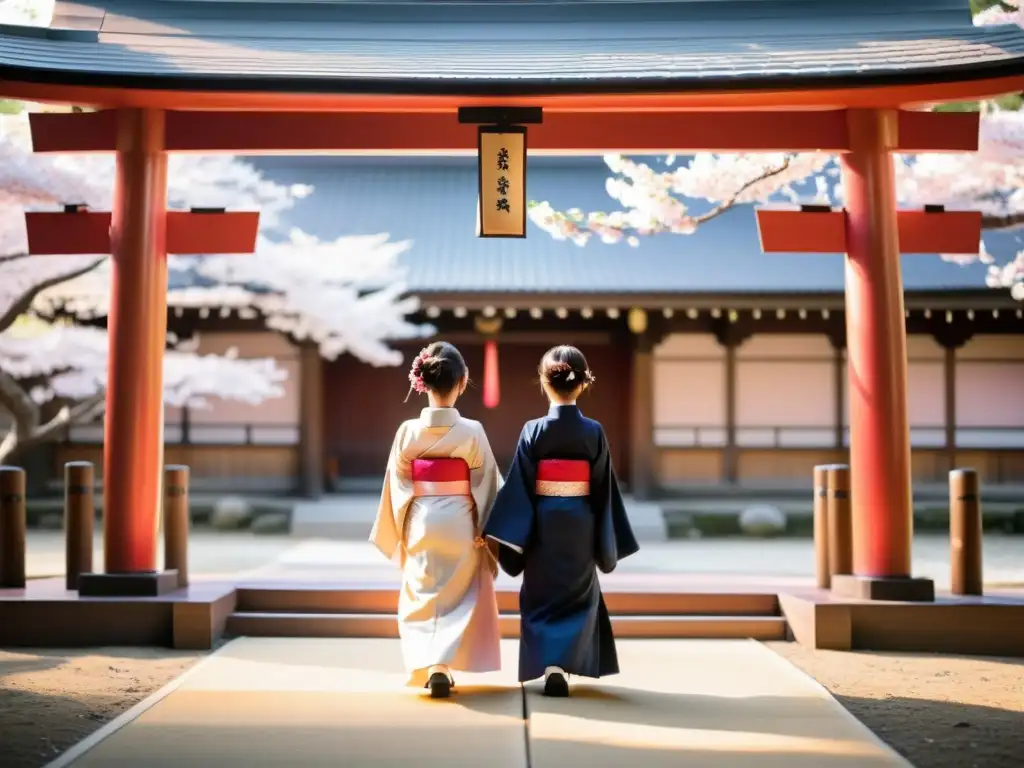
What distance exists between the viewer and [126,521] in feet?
22.4

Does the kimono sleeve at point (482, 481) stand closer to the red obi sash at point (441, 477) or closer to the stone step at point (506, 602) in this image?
the red obi sash at point (441, 477)

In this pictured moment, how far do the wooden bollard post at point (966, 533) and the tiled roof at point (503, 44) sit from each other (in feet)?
8.39

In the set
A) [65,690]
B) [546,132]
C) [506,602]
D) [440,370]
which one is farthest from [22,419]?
[440,370]

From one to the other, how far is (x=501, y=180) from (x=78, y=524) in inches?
143

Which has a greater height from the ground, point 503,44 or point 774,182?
point 503,44

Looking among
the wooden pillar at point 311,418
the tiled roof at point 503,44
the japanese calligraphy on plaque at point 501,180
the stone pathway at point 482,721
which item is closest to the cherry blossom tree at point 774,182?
the tiled roof at point 503,44

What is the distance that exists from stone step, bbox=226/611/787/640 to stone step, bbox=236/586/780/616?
111 millimetres

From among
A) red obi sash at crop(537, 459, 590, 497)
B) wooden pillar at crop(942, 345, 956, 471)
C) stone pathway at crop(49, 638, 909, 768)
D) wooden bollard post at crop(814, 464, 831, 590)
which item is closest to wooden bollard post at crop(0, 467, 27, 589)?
stone pathway at crop(49, 638, 909, 768)

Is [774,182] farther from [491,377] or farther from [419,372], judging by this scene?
[491,377]

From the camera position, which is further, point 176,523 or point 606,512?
point 176,523

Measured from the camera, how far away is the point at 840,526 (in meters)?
7.13

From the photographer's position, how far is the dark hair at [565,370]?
5.28 meters

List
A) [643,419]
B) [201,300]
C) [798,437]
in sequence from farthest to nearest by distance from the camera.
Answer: [798,437], [643,419], [201,300]

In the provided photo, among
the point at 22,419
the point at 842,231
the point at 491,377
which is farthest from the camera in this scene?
the point at 491,377
